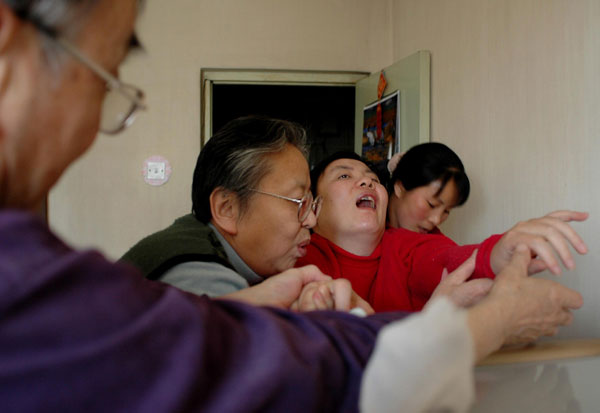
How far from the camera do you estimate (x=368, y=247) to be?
1.67m

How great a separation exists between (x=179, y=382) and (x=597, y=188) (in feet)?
4.56

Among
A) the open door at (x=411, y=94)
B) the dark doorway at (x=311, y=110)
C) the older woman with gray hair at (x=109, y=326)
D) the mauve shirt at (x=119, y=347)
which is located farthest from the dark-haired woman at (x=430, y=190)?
the dark doorway at (x=311, y=110)

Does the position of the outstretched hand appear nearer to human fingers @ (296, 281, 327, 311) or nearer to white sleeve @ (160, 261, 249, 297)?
human fingers @ (296, 281, 327, 311)

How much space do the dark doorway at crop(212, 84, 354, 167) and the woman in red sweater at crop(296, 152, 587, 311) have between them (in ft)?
12.2

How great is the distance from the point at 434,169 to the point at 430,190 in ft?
0.27

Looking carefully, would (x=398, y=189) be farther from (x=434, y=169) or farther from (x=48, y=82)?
(x=48, y=82)

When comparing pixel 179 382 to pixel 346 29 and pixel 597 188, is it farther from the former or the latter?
pixel 346 29

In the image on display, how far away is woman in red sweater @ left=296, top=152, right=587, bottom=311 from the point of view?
150 centimetres

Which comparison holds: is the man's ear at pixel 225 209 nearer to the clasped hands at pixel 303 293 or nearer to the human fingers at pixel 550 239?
the clasped hands at pixel 303 293

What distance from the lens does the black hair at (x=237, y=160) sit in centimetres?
126

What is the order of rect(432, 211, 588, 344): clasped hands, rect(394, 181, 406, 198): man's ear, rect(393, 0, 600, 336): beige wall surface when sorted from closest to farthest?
rect(432, 211, 588, 344): clasped hands
rect(393, 0, 600, 336): beige wall surface
rect(394, 181, 406, 198): man's ear

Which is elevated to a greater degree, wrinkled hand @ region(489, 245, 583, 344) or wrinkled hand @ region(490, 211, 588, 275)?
wrinkled hand @ region(490, 211, 588, 275)

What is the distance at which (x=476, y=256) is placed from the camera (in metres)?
1.15

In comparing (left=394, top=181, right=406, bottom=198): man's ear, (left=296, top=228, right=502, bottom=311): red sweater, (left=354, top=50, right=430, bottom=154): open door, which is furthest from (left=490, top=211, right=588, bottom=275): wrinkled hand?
(left=354, top=50, right=430, bottom=154): open door
